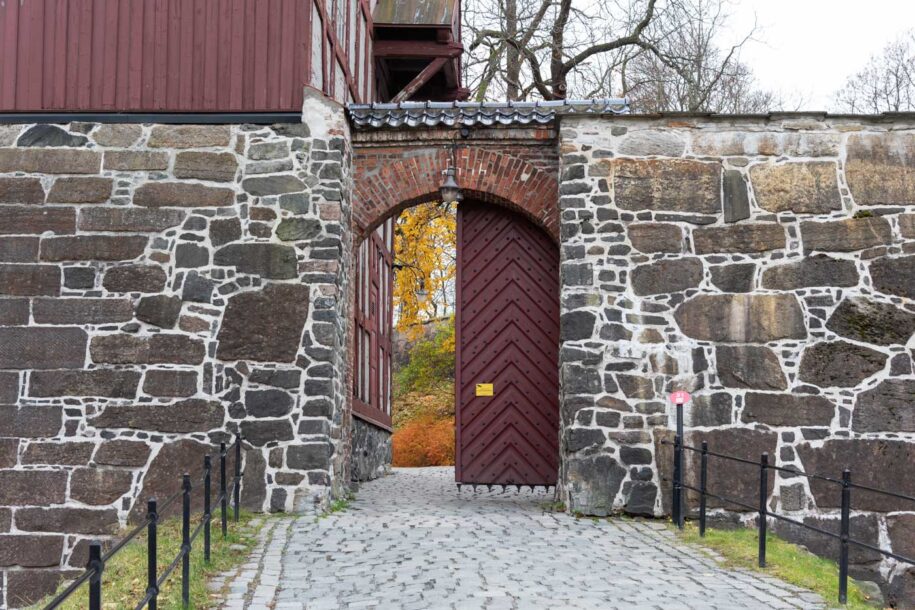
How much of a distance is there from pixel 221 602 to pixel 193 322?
454cm

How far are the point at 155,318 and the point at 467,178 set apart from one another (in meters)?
3.39

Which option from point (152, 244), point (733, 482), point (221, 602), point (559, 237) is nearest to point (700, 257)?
point (559, 237)

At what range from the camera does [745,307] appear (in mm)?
10594

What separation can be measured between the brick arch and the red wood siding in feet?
3.73

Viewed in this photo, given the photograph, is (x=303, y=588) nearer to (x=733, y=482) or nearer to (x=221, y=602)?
(x=221, y=602)

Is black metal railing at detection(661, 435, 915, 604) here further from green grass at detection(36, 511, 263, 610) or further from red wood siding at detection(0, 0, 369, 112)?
red wood siding at detection(0, 0, 369, 112)

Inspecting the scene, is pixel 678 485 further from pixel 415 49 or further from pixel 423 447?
pixel 423 447

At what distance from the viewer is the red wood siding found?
10922 millimetres

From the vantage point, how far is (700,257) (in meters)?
10.7

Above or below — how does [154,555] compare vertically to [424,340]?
below

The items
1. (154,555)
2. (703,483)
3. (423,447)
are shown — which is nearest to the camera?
(154,555)

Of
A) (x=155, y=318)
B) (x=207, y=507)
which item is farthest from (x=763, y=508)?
(x=155, y=318)

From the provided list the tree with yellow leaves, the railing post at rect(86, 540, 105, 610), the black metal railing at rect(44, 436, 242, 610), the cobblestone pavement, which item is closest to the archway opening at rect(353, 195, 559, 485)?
the cobblestone pavement

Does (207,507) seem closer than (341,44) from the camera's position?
Yes
